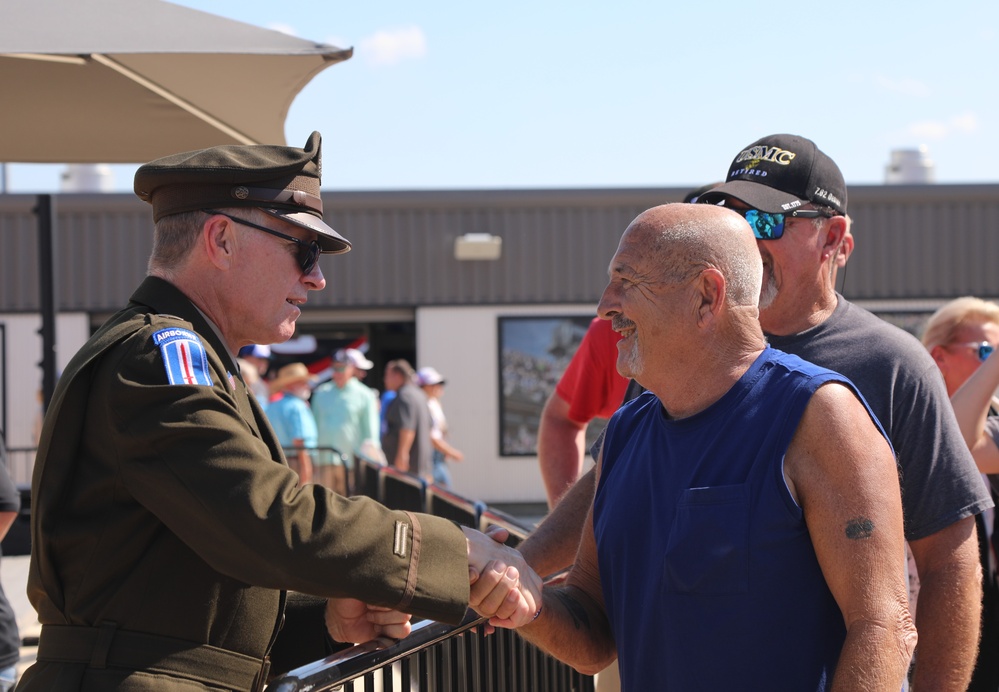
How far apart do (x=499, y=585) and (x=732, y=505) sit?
0.56 m

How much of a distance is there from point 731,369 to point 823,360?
66 centimetres

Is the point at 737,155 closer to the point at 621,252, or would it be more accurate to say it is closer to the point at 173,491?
the point at 621,252

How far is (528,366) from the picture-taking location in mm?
16453

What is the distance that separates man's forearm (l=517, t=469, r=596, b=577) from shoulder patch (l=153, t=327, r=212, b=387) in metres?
1.32

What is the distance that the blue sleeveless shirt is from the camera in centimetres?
205

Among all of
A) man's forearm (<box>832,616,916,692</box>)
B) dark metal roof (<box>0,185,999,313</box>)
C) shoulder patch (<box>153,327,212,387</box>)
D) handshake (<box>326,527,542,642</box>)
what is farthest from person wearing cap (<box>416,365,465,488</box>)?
man's forearm (<box>832,616,916,692</box>)

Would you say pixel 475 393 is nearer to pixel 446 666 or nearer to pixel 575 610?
pixel 446 666

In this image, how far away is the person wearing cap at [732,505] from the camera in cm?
200

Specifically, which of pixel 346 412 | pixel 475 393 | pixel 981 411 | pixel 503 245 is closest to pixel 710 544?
pixel 981 411

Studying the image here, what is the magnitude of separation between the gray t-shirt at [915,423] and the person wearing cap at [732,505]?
549 mm

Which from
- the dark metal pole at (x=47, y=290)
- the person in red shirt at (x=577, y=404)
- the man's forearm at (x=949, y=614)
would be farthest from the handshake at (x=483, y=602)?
the dark metal pole at (x=47, y=290)

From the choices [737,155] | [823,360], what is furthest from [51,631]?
[737,155]

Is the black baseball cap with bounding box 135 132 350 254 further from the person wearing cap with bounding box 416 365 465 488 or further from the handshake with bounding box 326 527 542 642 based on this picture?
the person wearing cap with bounding box 416 365 465 488

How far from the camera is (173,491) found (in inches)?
74.7
